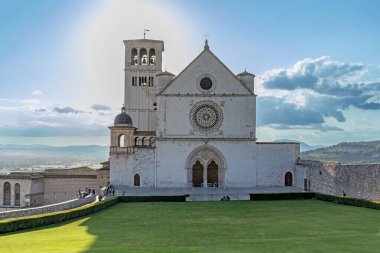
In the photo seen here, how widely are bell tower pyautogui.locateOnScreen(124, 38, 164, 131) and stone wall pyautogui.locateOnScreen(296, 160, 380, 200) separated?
18801mm

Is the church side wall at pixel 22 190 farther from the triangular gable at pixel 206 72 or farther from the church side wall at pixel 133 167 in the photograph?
the triangular gable at pixel 206 72

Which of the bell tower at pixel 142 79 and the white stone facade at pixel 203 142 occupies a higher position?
the bell tower at pixel 142 79

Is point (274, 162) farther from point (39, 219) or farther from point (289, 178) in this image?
point (39, 219)

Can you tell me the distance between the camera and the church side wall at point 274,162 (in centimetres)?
4653

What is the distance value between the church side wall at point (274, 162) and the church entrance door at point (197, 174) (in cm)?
581

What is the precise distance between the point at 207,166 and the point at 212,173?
0.95m

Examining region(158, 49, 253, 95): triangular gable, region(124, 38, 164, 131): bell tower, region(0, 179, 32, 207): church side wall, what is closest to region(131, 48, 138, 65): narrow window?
region(124, 38, 164, 131): bell tower

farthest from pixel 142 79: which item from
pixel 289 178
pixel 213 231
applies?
pixel 213 231

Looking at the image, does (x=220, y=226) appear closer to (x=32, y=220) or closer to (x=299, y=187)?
(x=32, y=220)

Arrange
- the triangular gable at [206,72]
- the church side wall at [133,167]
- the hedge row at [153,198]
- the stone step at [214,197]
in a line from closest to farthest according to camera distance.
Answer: the hedge row at [153,198] → the stone step at [214,197] → the church side wall at [133,167] → the triangular gable at [206,72]

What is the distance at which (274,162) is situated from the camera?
153ft

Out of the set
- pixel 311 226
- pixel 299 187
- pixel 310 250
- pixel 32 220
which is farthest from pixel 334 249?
pixel 299 187

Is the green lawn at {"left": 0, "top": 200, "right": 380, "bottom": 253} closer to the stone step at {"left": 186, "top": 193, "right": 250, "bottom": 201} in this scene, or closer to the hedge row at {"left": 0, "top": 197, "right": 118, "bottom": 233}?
the hedge row at {"left": 0, "top": 197, "right": 118, "bottom": 233}

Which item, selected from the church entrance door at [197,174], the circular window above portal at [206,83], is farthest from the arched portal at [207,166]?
the circular window above portal at [206,83]
